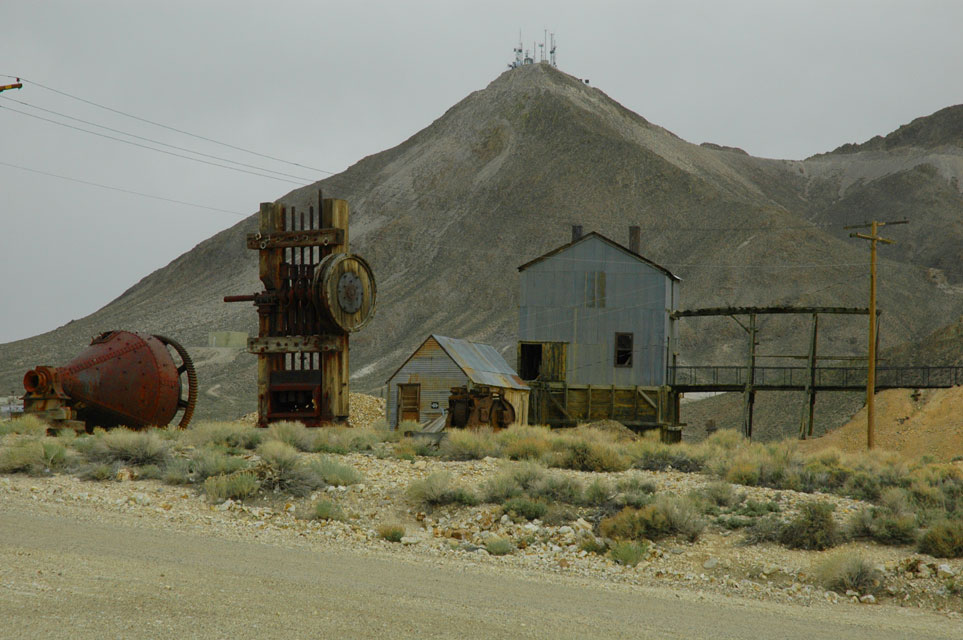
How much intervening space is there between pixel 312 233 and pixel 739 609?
14569mm

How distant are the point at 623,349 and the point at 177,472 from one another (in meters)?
24.9

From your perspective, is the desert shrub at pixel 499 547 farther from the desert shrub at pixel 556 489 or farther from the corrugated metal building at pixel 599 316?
the corrugated metal building at pixel 599 316

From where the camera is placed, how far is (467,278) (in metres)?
Result: 93.1

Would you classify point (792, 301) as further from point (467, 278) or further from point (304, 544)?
point (304, 544)

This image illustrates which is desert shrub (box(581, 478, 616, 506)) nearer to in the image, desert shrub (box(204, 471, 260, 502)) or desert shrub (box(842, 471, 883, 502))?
desert shrub (box(842, 471, 883, 502))

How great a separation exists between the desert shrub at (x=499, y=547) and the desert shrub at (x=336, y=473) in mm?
3191

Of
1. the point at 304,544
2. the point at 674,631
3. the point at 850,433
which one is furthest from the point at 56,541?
the point at 850,433

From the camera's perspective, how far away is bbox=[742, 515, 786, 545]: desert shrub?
12422 millimetres

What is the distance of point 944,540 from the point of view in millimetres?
11773

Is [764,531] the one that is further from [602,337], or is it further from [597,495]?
[602,337]

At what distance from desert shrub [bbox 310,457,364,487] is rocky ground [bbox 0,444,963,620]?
0.60 feet

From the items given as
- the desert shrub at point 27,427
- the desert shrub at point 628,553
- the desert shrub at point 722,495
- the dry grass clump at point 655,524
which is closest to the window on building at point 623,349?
the desert shrub at point 722,495

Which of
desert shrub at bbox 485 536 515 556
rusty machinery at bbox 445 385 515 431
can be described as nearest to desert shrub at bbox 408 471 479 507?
desert shrub at bbox 485 536 515 556

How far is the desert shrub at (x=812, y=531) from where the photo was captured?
12.3m
